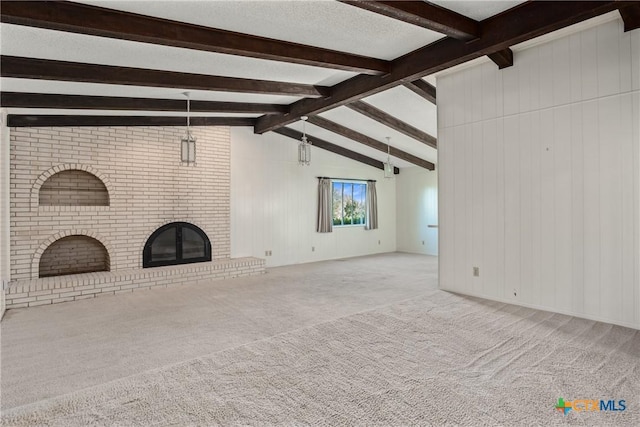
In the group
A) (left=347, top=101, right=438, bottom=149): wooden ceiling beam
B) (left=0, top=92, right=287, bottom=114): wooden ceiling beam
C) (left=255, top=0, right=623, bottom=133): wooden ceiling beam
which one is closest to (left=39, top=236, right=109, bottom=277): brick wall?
(left=0, top=92, right=287, bottom=114): wooden ceiling beam

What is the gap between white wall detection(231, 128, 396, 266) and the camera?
7.02 meters

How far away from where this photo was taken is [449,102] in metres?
4.89

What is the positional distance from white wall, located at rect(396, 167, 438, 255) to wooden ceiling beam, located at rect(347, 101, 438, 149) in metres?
2.10

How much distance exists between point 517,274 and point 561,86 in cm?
217

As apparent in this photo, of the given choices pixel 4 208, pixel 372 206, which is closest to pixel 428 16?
pixel 4 208

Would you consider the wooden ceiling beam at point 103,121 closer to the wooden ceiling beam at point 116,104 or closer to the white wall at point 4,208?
the white wall at point 4,208

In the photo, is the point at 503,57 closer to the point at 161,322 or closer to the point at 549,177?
the point at 549,177

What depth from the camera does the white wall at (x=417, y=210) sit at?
906cm

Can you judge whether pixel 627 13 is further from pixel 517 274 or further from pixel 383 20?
pixel 517 274

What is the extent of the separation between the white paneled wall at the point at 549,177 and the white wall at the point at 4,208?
5.52 m

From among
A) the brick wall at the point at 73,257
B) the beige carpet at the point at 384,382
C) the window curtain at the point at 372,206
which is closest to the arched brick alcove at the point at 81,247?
the brick wall at the point at 73,257

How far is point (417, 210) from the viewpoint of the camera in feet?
31.0

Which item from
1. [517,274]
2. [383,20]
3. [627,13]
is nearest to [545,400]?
[517,274]

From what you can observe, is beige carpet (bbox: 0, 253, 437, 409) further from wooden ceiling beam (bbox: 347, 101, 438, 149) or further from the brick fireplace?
wooden ceiling beam (bbox: 347, 101, 438, 149)
